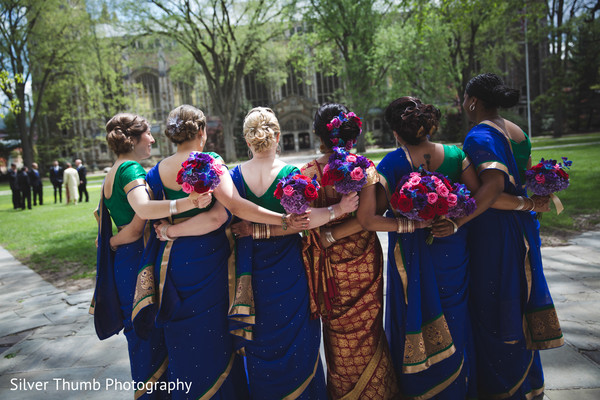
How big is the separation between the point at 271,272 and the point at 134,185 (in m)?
1.03

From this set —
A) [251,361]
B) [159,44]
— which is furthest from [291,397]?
[159,44]

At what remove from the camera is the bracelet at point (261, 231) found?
8.23 feet

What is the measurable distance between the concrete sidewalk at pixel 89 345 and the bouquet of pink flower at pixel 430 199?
154 cm

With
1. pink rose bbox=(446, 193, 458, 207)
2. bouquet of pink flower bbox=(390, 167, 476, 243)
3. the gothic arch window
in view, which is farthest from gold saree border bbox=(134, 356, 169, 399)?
the gothic arch window

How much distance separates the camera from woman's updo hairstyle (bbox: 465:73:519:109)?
2697 millimetres

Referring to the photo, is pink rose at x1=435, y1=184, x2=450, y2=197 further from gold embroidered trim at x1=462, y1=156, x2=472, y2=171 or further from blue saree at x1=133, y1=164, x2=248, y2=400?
blue saree at x1=133, y1=164, x2=248, y2=400

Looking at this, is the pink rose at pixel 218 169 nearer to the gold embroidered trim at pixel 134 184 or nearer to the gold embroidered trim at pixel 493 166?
the gold embroidered trim at pixel 134 184

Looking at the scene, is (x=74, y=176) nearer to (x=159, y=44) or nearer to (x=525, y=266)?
(x=525, y=266)

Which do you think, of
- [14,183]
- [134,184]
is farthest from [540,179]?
[14,183]

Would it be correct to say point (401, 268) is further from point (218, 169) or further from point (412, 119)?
point (218, 169)

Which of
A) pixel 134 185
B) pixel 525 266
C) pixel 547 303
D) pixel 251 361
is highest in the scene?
pixel 134 185

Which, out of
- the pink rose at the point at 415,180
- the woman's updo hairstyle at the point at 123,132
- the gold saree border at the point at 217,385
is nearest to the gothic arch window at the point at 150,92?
the woman's updo hairstyle at the point at 123,132

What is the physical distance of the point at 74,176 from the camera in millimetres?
17422

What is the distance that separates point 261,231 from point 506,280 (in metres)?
1.62
